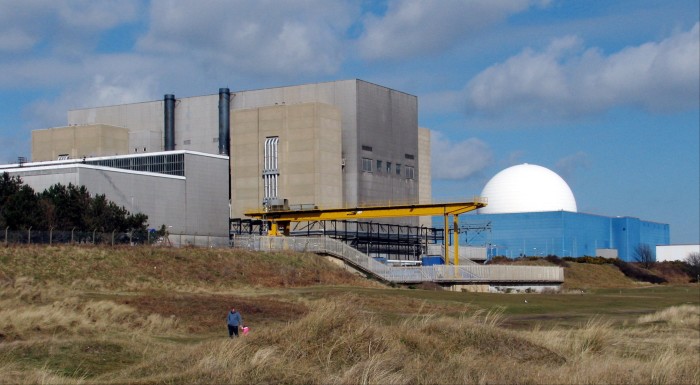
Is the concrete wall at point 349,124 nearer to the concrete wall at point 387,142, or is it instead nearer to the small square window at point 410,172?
the concrete wall at point 387,142

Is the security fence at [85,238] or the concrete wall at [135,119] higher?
the concrete wall at [135,119]

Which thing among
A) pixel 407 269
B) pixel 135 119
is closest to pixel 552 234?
pixel 135 119

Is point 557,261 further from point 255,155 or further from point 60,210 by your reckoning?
point 60,210

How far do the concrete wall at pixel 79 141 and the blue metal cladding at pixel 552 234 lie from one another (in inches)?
1944

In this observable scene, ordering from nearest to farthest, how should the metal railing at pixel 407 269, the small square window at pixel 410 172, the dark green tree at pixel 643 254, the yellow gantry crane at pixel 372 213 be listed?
A: the metal railing at pixel 407 269 < the yellow gantry crane at pixel 372 213 < the small square window at pixel 410 172 < the dark green tree at pixel 643 254

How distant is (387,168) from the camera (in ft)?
335

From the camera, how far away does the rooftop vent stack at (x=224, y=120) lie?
4060 inches

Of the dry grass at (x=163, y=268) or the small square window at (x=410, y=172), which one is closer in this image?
the dry grass at (x=163, y=268)

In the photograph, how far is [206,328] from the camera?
3309cm

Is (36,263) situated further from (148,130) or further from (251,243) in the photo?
(148,130)

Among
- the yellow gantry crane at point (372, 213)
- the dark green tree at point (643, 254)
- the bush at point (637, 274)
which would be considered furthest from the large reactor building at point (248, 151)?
the dark green tree at point (643, 254)

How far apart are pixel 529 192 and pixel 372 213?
57477 mm

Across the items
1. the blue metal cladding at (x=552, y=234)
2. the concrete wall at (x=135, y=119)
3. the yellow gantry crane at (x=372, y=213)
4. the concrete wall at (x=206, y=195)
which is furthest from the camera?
the blue metal cladding at (x=552, y=234)

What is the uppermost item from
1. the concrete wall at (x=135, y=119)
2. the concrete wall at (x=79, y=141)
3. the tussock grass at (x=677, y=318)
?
the concrete wall at (x=135, y=119)
